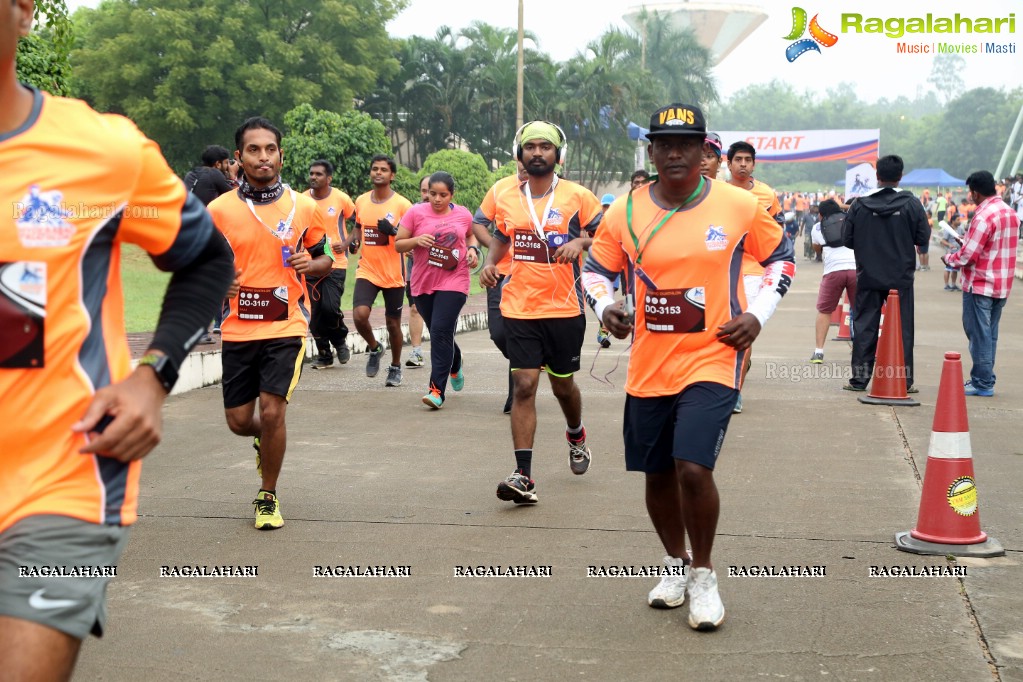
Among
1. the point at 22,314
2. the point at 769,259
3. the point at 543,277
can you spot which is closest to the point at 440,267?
the point at 543,277

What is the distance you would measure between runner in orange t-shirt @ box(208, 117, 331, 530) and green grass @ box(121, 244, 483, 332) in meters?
6.46

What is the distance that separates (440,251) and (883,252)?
3999 mm

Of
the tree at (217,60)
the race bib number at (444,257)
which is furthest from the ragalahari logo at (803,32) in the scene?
the race bib number at (444,257)

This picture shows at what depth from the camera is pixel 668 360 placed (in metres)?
5.25

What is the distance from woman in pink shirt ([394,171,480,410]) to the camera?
11180mm

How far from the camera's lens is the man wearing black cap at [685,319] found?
512cm

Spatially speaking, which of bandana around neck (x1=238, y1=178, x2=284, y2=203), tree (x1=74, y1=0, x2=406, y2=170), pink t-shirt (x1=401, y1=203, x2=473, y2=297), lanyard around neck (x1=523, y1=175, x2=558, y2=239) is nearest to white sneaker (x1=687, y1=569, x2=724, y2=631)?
bandana around neck (x1=238, y1=178, x2=284, y2=203)

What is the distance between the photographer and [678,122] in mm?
5246

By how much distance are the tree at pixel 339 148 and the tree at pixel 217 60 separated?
15.1 metres

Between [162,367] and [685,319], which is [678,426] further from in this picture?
[162,367]

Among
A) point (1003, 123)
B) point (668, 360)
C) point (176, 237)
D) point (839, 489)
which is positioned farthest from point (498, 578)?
point (1003, 123)

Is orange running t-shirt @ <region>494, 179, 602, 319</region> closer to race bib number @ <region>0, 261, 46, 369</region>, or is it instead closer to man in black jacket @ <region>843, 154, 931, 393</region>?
man in black jacket @ <region>843, 154, 931, 393</region>

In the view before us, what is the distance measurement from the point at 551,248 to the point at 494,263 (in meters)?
0.42

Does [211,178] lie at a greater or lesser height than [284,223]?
greater
